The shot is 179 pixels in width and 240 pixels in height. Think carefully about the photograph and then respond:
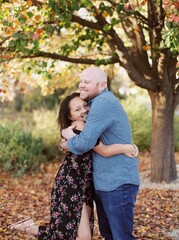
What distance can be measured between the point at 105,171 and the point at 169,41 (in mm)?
2556

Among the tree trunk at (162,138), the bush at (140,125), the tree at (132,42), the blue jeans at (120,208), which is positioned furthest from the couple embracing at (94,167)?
the bush at (140,125)

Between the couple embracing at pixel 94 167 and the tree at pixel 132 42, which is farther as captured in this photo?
the tree at pixel 132 42

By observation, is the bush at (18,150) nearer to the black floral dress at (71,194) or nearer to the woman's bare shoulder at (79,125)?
the black floral dress at (71,194)

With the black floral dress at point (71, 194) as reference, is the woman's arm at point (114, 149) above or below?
above

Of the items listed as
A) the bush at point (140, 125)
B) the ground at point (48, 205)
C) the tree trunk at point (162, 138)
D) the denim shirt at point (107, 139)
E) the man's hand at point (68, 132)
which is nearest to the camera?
the denim shirt at point (107, 139)

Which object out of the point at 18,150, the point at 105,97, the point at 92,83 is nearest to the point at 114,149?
the point at 105,97

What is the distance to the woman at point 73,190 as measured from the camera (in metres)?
3.69

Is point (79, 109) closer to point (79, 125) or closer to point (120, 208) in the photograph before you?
point (79, 125)

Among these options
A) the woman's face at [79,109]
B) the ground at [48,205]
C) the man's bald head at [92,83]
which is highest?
the man's bald head at [92,83]

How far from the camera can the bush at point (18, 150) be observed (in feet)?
32.1

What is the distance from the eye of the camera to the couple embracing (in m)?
3.41

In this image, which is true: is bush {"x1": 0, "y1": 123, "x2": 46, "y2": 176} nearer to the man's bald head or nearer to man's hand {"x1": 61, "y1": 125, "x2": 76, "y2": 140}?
man's hand {"x1": 61, "y1": 125, "x2": 76, "y2": 140}

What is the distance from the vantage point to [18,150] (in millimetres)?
10031

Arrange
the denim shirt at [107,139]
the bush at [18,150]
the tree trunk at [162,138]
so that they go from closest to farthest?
the denim shirt at [107,139]
the tree trunk at [162,138]
the bush at [18,150]
